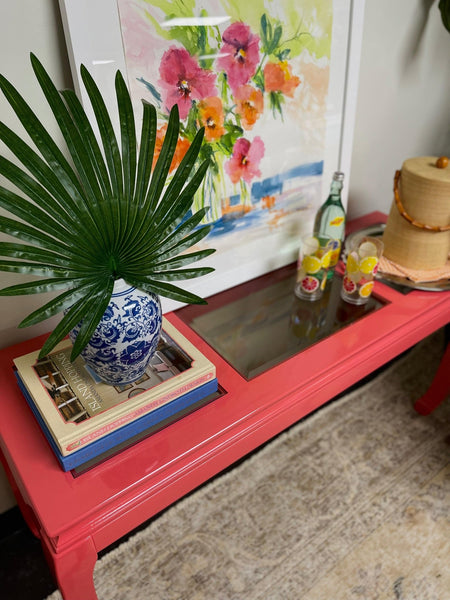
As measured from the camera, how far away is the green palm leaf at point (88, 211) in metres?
0.65

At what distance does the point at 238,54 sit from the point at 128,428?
0.77 m

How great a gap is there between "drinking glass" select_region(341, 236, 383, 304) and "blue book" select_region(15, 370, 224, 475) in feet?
1.46

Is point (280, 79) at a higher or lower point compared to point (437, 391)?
higher

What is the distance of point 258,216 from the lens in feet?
3.86

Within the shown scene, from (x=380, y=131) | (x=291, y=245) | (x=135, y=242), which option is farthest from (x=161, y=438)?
(x=380, y=131)

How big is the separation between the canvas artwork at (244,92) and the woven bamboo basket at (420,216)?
0.71 ft

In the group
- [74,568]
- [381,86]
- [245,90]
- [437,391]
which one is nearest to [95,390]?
[74,568]

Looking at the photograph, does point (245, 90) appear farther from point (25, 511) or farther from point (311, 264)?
point (25, 511)

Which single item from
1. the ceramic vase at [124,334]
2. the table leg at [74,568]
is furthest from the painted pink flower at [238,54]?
the table leg at [74,568]

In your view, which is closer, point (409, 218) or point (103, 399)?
point (103, 399)

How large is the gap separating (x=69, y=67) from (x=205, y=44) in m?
0.26

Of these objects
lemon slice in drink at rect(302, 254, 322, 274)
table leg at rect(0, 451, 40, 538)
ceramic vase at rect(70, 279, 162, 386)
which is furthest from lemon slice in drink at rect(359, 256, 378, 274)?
table leg at rect(0, 451, 40, 538)

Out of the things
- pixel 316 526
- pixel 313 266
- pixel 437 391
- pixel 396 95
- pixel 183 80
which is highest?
pixel 183 80

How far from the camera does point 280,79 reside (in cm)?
106
